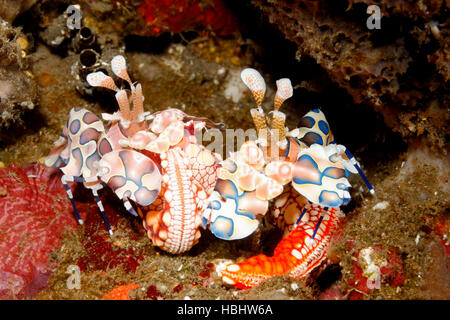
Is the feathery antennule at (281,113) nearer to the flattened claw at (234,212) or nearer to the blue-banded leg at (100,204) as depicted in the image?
the flattened claw at (234,212)

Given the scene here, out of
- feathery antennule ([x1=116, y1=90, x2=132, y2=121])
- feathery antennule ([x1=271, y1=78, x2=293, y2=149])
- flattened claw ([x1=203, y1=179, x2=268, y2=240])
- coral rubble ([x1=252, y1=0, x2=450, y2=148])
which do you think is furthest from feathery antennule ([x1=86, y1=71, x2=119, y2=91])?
coral rubble ([x1=252, y1=0, x2=450, y2=148])

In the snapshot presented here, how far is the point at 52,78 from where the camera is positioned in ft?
14.0

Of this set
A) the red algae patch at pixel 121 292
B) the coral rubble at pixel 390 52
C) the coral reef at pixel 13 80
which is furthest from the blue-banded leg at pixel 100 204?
the coral rubble at pixel 390 52

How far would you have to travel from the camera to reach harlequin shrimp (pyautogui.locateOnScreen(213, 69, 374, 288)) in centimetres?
279

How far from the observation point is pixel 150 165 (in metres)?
3.01

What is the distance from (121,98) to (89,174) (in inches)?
28.7

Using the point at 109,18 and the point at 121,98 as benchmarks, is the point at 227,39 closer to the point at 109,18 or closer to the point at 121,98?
the point at 109,18

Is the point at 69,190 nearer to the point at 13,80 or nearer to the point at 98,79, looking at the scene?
the point at 98,79

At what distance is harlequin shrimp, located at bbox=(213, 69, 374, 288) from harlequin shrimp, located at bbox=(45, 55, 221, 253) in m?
0.32

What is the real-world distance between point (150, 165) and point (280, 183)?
3.52 feet

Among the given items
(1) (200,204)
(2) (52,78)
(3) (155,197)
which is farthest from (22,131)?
(1) (200,204)

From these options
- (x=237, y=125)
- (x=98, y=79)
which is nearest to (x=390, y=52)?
(x=237, y=125)
